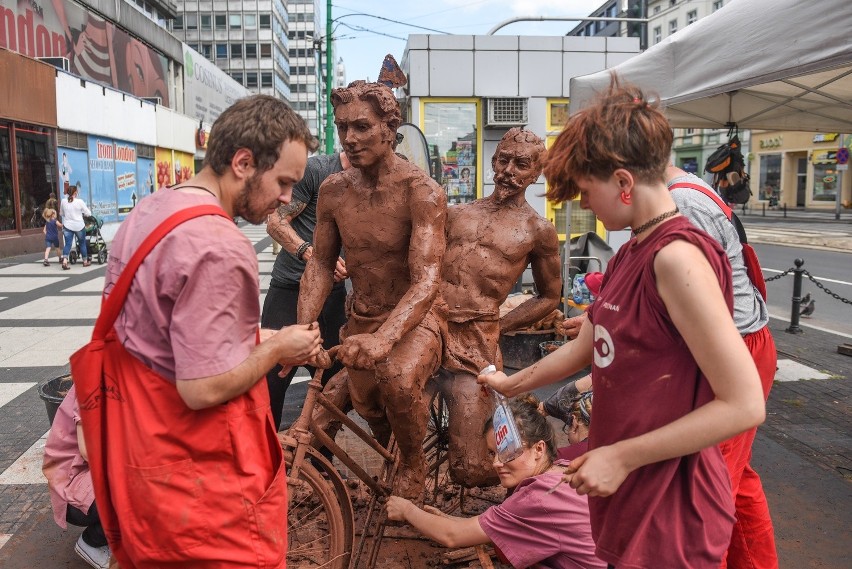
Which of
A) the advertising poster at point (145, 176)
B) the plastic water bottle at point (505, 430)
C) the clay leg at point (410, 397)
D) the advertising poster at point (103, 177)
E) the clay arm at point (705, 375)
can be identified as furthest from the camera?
the advertising poster at point (145, 176)

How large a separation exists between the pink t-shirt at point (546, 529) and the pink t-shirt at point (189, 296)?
1100 mm

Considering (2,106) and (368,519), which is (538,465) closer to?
(368,519)

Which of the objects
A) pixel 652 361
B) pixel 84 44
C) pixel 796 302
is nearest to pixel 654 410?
pixel 652 361

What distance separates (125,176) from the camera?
2205 cm

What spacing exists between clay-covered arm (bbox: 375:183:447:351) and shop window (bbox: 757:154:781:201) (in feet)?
134

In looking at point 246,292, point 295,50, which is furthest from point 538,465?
point 295,50

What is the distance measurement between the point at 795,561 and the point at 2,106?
16485mm

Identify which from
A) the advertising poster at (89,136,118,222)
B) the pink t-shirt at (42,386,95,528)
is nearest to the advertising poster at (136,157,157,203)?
the advertising poster at (89,136,118,222)

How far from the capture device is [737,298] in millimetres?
2523

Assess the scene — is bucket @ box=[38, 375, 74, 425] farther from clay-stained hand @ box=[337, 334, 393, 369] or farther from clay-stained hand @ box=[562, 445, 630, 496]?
clay-stained hand @ box=[562, 445, 630, 496]

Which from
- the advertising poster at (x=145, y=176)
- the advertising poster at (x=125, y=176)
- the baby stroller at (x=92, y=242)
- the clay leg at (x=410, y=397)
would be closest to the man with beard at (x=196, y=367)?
the clay leg at (x=410, y=397)

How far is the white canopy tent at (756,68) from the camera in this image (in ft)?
11.6

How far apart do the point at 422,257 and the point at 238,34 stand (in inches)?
3203

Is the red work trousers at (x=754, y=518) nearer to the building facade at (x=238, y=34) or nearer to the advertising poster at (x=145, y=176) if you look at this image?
the advertising poster at (x=145, y=176)
